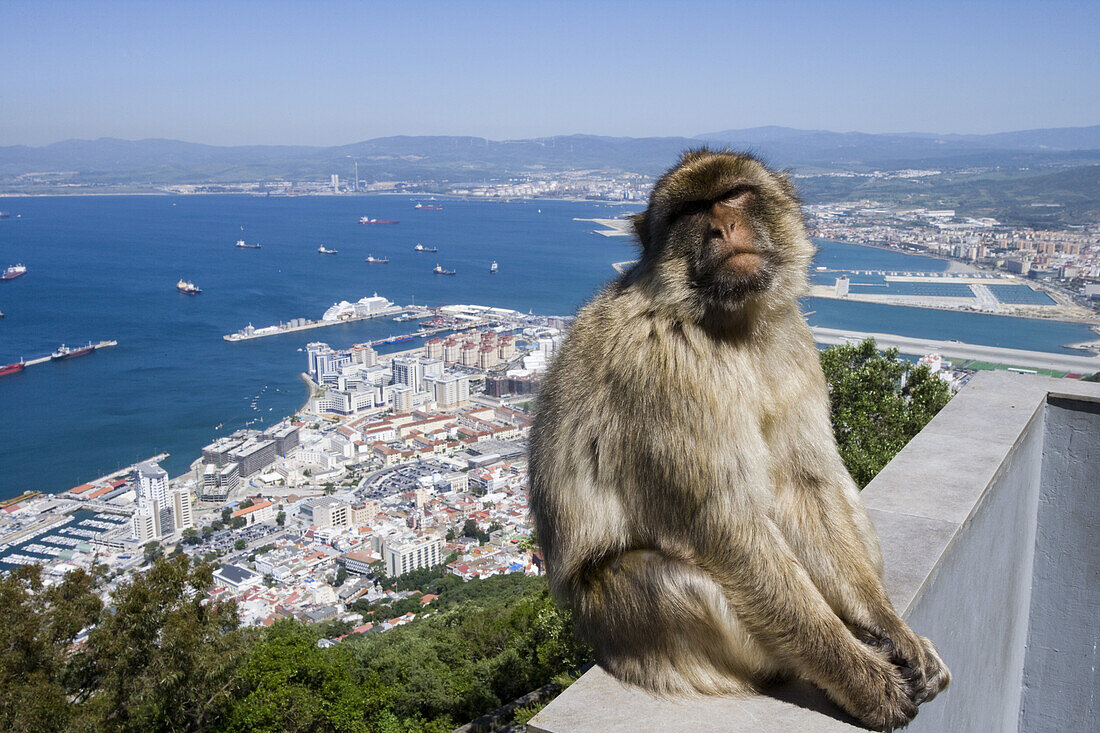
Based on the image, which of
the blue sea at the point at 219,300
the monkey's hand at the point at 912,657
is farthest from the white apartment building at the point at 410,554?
the monkey's hand at the point at 912,657

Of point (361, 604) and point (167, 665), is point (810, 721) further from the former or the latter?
point (361, 604)

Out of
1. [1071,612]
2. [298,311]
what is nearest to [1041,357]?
[1071,612]

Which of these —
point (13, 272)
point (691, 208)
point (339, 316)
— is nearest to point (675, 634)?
point (691, 208)

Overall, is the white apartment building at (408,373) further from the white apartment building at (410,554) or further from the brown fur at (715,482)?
the brown fur at (715,482)

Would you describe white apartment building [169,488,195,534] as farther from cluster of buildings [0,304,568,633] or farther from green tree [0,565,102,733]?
green tree [0,565,102,733]

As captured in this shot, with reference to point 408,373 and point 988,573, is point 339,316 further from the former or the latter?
point 988,573
